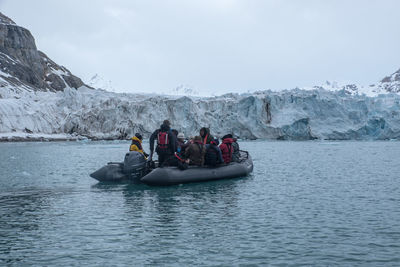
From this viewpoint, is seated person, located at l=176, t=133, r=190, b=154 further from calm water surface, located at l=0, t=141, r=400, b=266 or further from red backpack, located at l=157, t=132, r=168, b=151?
calm water surface, located at l=0, t=141, r=400, b=266

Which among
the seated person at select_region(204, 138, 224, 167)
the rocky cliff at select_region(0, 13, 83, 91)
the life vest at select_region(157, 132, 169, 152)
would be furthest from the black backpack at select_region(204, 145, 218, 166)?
the rocky cliff at select_region(0, 13, 83, 91)

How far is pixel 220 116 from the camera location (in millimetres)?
57719

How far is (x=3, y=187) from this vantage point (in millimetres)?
13062

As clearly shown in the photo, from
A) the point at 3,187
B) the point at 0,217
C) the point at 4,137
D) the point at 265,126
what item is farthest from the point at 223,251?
the point at 4,137

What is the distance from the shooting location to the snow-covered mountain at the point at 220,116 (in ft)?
175

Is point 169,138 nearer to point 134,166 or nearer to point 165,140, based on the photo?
point 165,140

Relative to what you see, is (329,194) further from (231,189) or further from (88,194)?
(88,194)

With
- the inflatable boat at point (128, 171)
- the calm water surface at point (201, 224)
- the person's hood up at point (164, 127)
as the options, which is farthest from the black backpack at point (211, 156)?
the inflatable boat at point (128, 171)

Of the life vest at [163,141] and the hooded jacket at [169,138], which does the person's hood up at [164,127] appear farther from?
the life vest at [163,141]

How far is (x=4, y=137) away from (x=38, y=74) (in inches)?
2340

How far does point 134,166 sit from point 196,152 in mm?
2096

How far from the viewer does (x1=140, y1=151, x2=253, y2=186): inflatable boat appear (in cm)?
1255

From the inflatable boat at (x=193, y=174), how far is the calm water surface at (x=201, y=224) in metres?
0.33

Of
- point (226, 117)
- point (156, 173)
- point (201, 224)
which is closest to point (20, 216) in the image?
point (201, 224)
